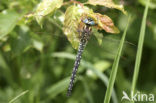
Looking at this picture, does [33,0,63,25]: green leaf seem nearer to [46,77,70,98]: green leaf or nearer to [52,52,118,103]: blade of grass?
[52,52,118,103]: blade of grass

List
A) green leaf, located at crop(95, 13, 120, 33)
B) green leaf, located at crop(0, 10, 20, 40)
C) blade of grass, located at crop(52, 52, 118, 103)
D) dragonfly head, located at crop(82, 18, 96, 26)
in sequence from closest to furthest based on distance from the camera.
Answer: green leaf, located at crop(95, 13, 120, 33)
dragonfly head, located at crop(82, 18, 96, 26)
green leaf, located at crop(0, 10, 20, 40)
blade of grass, located at crop(52, 52, 118, 103)

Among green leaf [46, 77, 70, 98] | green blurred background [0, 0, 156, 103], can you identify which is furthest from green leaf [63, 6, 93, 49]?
green leaf [46, 77, 70, 98]

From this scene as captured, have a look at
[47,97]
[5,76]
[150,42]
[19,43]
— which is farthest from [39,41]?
[150,42]

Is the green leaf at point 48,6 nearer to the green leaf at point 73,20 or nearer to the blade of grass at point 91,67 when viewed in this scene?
the green leaf at point 73,20

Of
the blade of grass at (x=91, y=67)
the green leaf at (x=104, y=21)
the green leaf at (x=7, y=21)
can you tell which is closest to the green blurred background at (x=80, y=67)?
the blade of grass at (x=91, y=67)

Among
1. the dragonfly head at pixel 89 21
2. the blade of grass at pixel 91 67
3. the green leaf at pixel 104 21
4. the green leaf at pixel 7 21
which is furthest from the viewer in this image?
the blade of grass at pixel 91 67

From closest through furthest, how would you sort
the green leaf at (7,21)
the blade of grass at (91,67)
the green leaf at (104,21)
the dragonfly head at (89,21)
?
the green leaf at (104,21), the dragonfly head at (89,21), the green leaf at (7,21), the blade of grass at (91,67)

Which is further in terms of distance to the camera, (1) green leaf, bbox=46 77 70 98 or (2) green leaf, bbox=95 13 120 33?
(1) green leaf, bbox=46 77 70 98

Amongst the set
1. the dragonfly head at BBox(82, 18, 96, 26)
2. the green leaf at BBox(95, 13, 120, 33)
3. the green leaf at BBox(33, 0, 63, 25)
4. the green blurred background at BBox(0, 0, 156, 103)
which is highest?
the green leaf at BBox(33, 0, 63, 25)

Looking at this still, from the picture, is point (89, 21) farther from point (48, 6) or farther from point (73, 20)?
point (48, 6)
